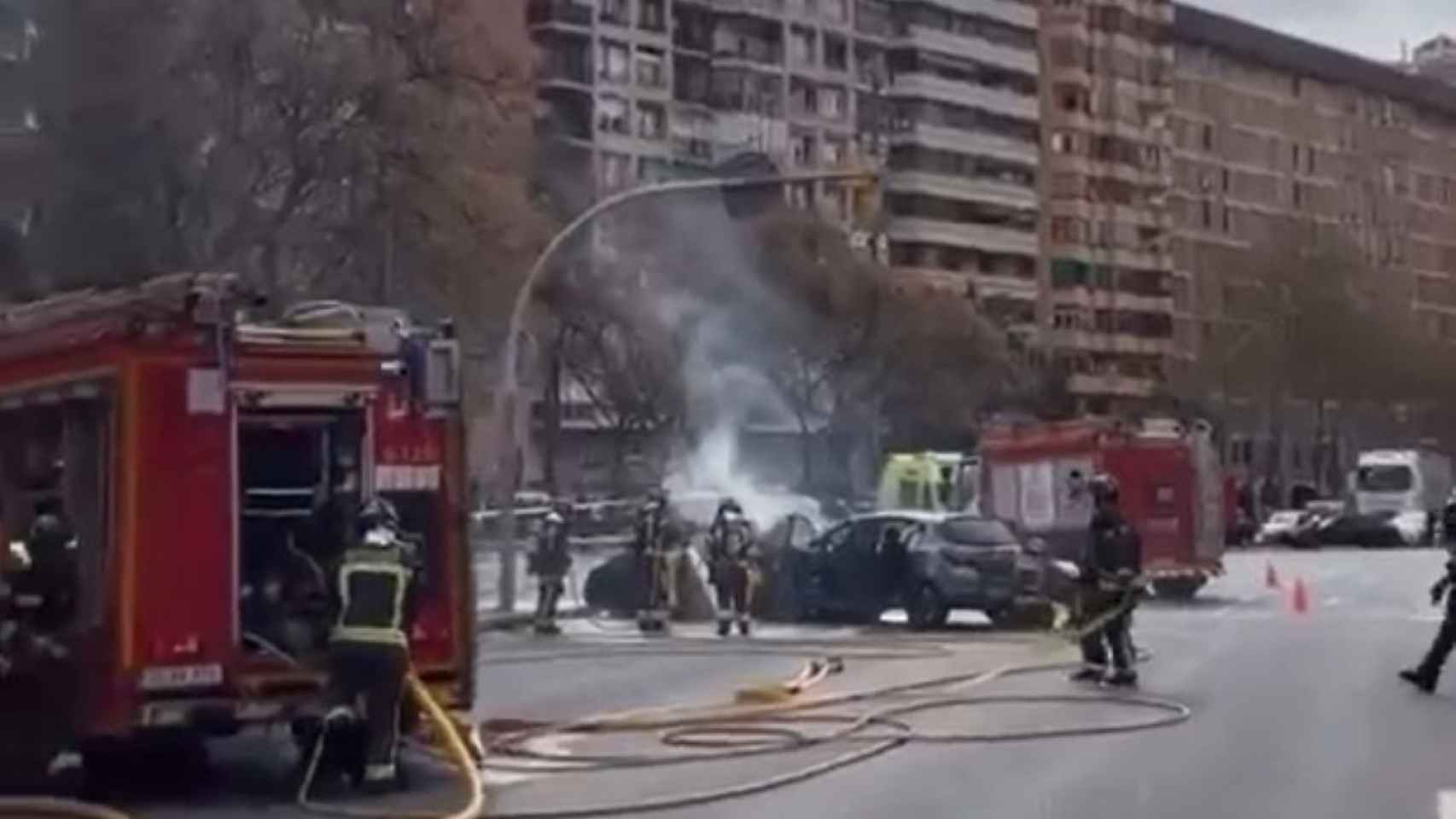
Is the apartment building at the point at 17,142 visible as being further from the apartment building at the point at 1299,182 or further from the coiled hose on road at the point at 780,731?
the apartment building at the point at 1299,182

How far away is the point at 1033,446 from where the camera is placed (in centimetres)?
4069

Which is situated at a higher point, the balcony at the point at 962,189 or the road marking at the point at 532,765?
the balcony at the point at 962,189

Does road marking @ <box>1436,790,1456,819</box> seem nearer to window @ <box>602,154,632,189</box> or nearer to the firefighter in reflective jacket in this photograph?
the firefighter in reflective jacket

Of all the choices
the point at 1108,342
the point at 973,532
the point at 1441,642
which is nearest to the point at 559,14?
the point at 1108,342

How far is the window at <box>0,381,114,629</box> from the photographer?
50.2ft

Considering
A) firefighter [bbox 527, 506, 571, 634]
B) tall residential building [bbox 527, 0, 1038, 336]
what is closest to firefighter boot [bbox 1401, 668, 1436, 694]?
firefighter [bbox 527, 506, 571, 634]

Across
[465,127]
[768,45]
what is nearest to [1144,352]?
[768,45]

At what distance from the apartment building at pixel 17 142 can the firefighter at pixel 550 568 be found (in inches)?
567

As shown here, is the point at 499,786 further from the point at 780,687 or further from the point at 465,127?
the point at 465,127

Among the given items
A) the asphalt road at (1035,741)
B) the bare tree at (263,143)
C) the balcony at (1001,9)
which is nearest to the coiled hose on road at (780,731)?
the asphalt road at (1035,741)

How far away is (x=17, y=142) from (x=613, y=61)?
182 feet

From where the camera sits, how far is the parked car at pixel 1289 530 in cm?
7831

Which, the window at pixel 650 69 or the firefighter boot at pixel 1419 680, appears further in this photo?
the window at pixel 650 69

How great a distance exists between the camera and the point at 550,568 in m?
33.3
